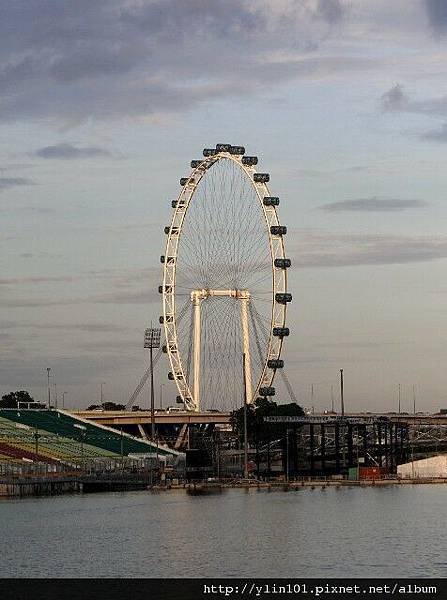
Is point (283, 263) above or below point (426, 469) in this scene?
above

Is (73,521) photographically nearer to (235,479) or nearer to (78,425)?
(235,479)

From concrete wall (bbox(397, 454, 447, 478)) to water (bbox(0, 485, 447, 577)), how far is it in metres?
23.0

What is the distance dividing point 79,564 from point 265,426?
341 ft

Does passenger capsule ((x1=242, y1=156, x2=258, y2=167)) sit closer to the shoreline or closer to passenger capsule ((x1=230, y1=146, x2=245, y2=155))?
passenger capsule ((x1=230, y1=146, x2=245, y2=155))

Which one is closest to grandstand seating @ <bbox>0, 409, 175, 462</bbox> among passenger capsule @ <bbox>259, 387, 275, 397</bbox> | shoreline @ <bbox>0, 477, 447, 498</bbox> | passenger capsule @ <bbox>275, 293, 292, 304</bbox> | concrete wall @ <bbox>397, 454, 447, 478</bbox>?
shoreline @ <bbox>0, 477, 447, 498</bbox>

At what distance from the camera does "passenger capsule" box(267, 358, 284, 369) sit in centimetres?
18475

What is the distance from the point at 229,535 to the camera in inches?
4003

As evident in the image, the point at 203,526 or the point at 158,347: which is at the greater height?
the point at 158,347

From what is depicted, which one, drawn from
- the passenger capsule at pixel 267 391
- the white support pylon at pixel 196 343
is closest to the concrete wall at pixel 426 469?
the passenger capsule at pixel 267 391

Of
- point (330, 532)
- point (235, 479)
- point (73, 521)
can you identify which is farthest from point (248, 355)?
point (330, 532)

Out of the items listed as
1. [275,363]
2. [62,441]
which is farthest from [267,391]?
[62,441]

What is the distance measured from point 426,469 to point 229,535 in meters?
74.0

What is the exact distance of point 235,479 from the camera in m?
166

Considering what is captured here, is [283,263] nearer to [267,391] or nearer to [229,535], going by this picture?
[267,391]
